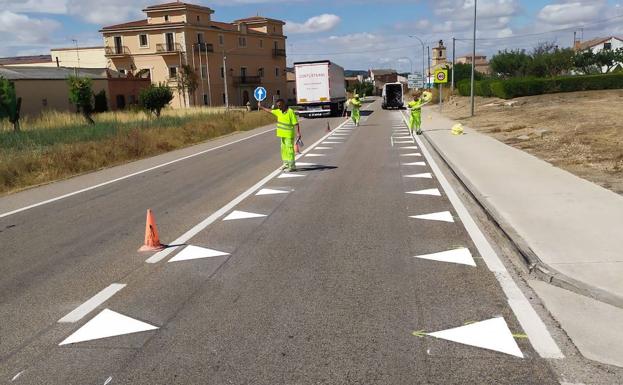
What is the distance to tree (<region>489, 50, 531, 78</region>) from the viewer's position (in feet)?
280

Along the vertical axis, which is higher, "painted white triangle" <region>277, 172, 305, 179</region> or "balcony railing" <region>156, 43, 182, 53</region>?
"balcony railing" <region>156, 43, 182, 53</region>

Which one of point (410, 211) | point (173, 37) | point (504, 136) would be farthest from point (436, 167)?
point (173, 37)

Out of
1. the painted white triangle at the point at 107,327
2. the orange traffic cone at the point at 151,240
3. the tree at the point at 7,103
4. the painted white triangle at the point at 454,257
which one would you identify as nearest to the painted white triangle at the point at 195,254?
the orange traffic cone at the point at 151,240

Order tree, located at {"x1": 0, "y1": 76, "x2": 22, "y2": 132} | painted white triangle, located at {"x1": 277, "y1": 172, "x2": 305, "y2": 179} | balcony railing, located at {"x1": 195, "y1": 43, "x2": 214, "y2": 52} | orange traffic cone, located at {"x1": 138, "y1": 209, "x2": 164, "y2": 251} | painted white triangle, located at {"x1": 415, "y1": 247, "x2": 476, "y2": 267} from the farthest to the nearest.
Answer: balcony railing, located at {"x1": 195, "y1": 43, "x2": 214, "y2": 52} → tree, located at {"x1": 0, "y1": 76, "x2": 22, "y2": 132} → painted white triangle, located at {"x1": 277, "y1": 172, "x2": 305, "y2": 179} → orange traffic cone, located at {"x1": 138, "y1": 209, "x2": 164, "y2": 251} → painted white triangle, located at {"x1": 415, "y1": 247, "x2": 476, "y2": 267}

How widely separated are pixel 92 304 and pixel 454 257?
3750 millimetres

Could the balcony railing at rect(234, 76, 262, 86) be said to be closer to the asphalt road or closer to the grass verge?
the grass verge

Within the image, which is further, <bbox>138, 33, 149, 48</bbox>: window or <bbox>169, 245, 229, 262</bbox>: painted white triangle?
<bbox>138, 33, 149, 48</bbox>: window

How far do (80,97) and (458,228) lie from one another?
37943mm

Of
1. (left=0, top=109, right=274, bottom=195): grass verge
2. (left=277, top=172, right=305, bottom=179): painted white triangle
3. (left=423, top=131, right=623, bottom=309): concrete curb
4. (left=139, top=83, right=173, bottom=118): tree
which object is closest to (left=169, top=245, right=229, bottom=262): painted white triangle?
(left=423, top=131, right=623, bottom=309): concrete curb

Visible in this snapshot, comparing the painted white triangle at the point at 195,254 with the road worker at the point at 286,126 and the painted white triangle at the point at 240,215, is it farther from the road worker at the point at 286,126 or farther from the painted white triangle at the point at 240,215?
the road worker at the point at 286,126

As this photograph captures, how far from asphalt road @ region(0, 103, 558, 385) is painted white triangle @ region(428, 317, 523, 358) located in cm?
2

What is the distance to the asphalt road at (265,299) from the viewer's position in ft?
13.2

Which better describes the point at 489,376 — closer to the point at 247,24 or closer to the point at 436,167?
the point at 436,167

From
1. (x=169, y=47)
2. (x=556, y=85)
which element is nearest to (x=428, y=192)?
(x=556, y=85)
